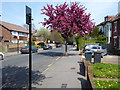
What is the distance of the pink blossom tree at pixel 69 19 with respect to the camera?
49.6 ft

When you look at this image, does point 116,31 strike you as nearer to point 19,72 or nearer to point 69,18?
point 69,18

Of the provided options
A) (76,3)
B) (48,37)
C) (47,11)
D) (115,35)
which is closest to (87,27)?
(76,3)

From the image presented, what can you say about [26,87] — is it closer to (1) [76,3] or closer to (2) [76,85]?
(2) [76,85]

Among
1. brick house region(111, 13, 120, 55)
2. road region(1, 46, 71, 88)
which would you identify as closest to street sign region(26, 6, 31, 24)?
road region(1, 46, 71, 88)

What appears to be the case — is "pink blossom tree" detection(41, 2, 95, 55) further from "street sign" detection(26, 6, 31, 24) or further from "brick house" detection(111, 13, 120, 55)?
"street sign" detection(26, 6, 31, 24)

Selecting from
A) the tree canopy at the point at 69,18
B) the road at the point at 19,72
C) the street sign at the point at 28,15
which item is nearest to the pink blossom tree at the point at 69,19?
the tree canopy at the point at 69,18

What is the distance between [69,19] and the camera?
15.2 metres

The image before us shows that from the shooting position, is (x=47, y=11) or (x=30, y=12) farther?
(x=47, y=11)

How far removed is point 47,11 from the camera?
1573 centimetres

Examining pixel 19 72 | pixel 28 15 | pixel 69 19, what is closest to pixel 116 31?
pixel 69 19

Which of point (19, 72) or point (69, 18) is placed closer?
point (19, 72)

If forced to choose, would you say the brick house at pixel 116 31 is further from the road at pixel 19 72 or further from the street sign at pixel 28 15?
the street sign at pixel 28 15

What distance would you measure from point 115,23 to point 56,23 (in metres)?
12.9

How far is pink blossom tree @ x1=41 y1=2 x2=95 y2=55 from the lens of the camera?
49.6 ft
